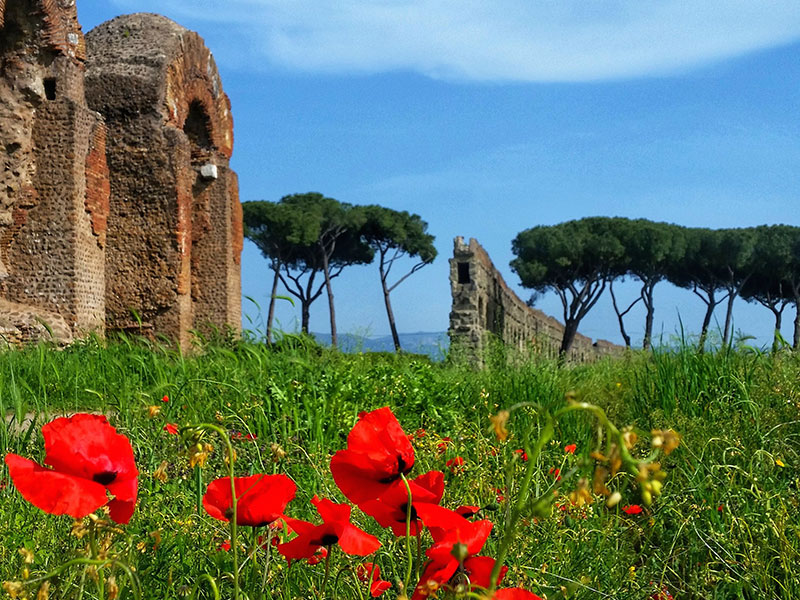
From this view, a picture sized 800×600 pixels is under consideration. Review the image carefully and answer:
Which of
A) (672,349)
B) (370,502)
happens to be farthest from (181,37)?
(370,502)

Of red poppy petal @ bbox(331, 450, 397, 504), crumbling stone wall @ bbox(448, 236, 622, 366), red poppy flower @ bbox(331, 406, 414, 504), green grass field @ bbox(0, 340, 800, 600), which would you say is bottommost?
green grass field @ bbox(0, 340, 800, 600)

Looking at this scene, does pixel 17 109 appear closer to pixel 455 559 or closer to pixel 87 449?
pixel 87 449

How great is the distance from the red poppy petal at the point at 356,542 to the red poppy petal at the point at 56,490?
37cm

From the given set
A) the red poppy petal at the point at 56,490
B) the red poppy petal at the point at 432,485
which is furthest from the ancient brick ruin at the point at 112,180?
the red poppy petal at the point at 432,485

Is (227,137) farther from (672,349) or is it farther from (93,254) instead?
(672,349)

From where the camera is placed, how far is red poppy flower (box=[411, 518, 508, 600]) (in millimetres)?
1129

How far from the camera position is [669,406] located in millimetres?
5109

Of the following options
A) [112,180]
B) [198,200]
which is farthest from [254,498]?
[198,200]

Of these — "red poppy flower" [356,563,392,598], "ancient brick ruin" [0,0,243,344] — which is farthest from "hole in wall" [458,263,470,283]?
"red poppy flower" [356,563,392,598]

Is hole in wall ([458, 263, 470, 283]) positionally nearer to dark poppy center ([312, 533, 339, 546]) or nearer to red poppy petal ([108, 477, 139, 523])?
dark poppy center ([312, 533, 339, 546])

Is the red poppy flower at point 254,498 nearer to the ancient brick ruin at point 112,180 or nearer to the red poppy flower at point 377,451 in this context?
the red poppy flower at point 377,451

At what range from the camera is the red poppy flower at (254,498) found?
1364 millimetres

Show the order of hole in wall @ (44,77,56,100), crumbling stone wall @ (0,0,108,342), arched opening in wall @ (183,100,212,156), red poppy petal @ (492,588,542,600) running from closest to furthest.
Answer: red poppy petal @ (492,588,542,600)
crumbling stone wall @ (0,0,108,342)
hole in wall @ (44,77,56,100)
arched opening in wall @ (183,100,212,156)

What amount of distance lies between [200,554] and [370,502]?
1266 mm
